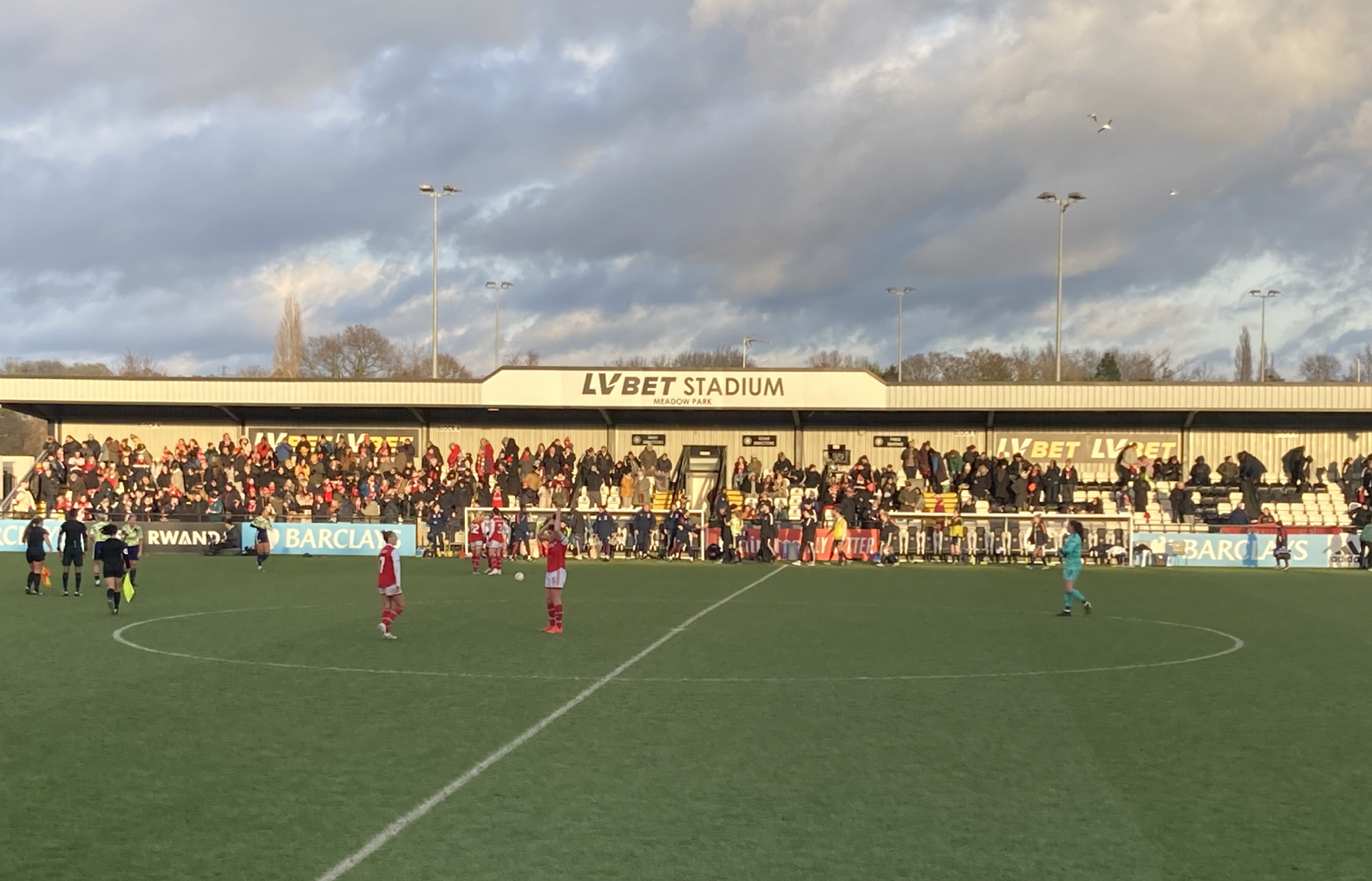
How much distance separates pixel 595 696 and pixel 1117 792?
244 inches

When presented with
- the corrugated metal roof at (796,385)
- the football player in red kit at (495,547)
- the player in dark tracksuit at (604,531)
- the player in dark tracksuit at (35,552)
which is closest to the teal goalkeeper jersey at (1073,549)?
the football player in red kit at (495,547)

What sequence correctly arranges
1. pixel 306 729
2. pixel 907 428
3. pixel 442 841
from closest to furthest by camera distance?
pixel 442 841 → pixel 306 729 → pixel 907 428

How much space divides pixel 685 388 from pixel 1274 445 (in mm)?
22603

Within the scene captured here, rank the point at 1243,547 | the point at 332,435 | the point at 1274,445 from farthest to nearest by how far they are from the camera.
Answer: the point at 332,435 → the point at 1274,445 → the point at 1243,547

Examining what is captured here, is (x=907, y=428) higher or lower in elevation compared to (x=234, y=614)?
higher

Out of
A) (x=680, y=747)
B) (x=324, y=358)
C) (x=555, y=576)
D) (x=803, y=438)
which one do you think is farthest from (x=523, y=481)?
(x=324, y=358)

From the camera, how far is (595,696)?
1507 centimetres

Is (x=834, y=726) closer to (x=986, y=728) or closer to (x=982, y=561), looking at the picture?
(x=986, y=728)

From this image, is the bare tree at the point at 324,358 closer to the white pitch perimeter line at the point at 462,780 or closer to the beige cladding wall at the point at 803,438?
the beige cladding wall at the point at 803,438

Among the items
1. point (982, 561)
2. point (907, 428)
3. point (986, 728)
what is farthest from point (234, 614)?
point (907, 428)

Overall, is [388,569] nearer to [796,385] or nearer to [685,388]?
[685,388]

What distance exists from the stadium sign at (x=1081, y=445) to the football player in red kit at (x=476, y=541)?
20629 mm

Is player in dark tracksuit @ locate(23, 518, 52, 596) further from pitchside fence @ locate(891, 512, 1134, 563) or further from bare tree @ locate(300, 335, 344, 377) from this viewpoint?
bare tree @ locate(300, 335, 344, 377)

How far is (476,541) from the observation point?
4103 centimetres
